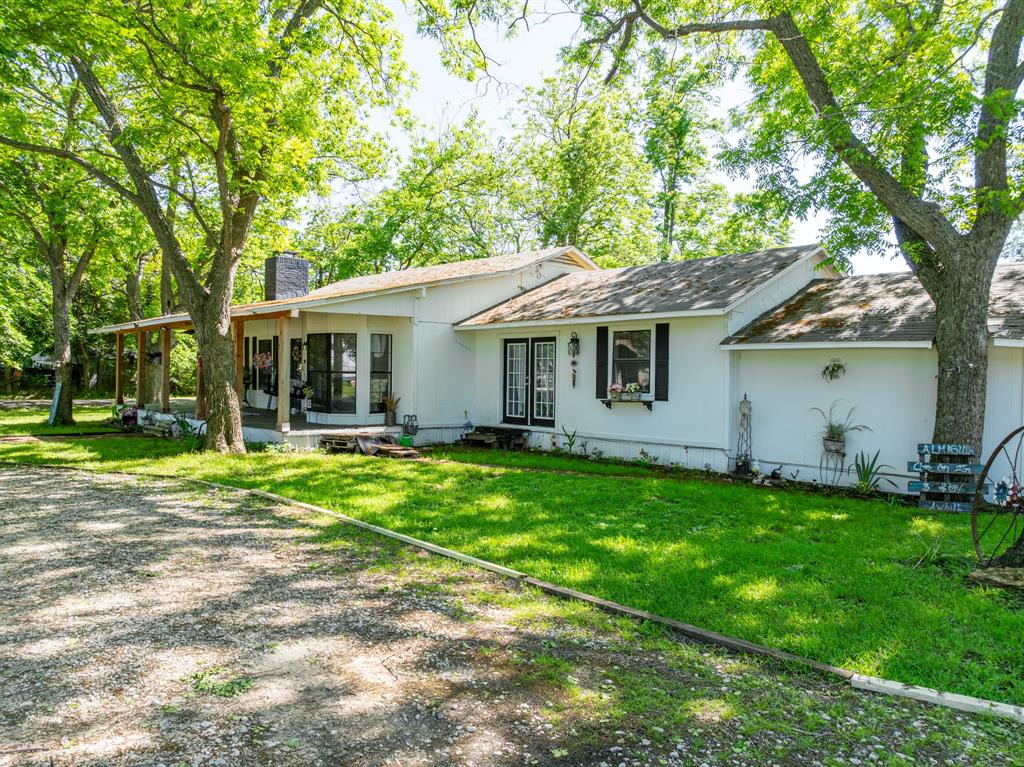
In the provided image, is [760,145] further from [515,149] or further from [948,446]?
[515,149]

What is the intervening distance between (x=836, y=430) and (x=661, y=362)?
2970 mm

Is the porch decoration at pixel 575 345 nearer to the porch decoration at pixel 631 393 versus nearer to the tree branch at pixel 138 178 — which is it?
the porch decoration at pixel 631 393

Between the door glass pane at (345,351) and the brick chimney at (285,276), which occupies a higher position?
the brick chimney at (285,276)

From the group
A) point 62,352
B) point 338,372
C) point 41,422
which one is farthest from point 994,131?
point 41,422

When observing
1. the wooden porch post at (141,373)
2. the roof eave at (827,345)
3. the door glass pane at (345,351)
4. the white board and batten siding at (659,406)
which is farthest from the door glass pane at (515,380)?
the wooden porch post at (141,373)

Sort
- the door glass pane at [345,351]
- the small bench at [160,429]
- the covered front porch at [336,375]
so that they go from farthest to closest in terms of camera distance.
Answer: the small bench at [160,429] → the door glass pane at [345,351] → the covered front porch at [336,375]

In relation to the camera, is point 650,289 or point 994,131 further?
point 650,289

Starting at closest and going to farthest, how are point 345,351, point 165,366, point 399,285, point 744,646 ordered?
point 744,646, point 399,285, point 345,351, point 165,366

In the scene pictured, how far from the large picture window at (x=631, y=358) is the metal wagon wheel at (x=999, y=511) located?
509cm

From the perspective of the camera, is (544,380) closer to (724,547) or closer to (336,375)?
(336,375)

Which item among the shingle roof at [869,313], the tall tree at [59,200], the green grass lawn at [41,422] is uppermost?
the tall tree at [59,200]

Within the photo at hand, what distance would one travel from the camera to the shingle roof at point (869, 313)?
8742 mm

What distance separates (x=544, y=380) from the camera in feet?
43.9

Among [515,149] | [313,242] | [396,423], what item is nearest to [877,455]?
[396,423]
